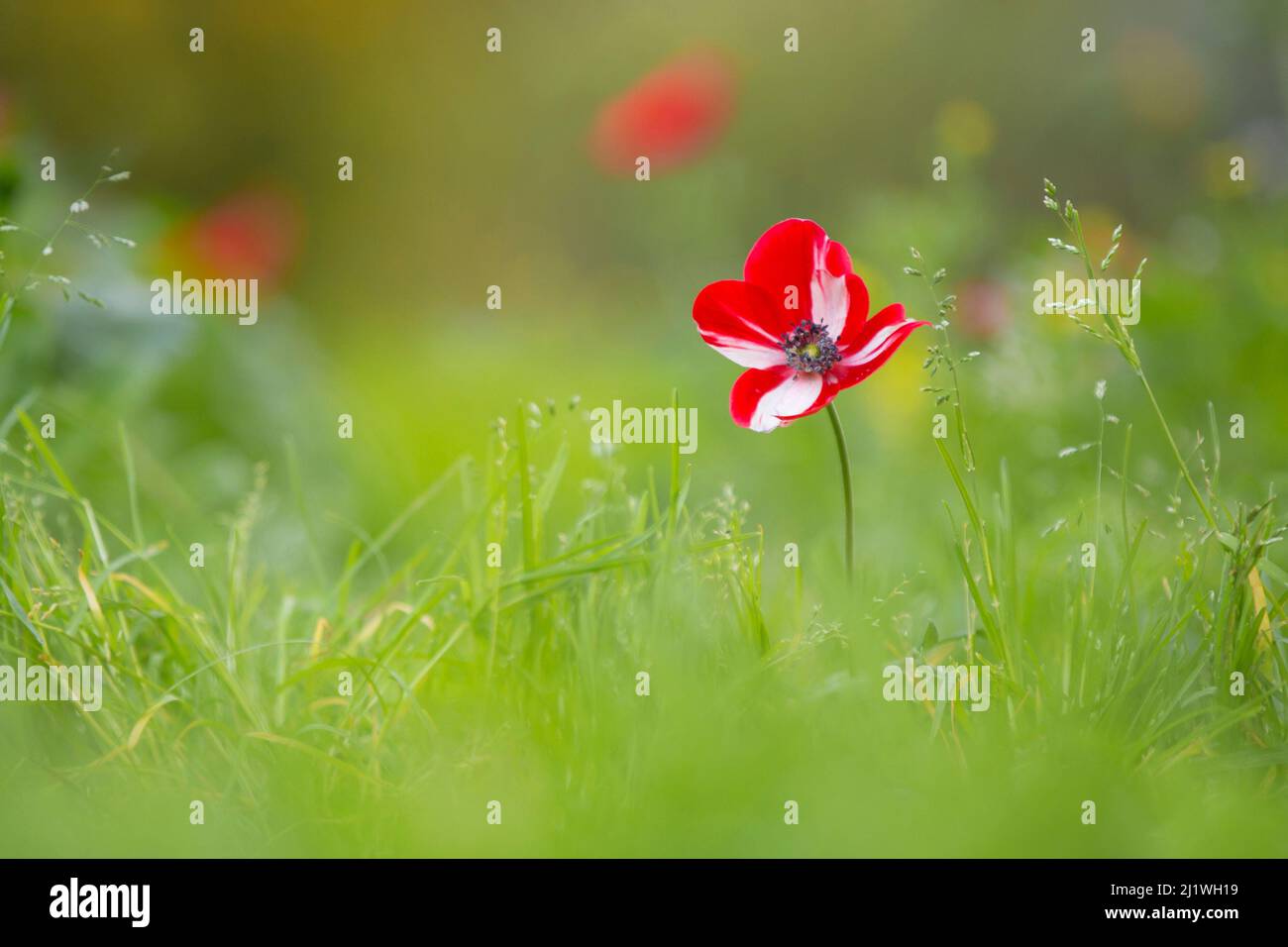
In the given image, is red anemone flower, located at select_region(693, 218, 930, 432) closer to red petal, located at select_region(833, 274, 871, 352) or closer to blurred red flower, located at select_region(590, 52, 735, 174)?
red petal, located at select_region(833, 274, 871, 352)

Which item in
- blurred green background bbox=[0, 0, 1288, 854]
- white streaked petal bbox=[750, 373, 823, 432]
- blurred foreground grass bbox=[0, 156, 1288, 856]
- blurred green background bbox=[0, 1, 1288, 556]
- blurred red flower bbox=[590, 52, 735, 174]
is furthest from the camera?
blurred red flower bbox=[590, 52, 735, 174]

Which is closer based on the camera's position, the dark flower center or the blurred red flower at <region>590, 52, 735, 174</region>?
the dark flower center

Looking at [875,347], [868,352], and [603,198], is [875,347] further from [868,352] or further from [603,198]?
[603,198]

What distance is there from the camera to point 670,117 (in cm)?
299

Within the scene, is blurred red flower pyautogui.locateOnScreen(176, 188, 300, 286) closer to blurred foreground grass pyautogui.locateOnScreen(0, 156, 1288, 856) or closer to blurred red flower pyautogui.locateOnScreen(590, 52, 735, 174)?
blurred red flower pyautogui.locateOnScreen(590, 52, 735, 174)

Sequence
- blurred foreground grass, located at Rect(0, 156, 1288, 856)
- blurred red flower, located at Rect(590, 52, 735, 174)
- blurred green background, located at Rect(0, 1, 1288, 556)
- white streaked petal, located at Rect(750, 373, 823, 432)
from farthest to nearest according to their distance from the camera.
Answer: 1. blurred red flower, located at Rect(590, 52, 735, 174)
2. blurred green background, located at Rect(0, 1, 1288, 556)
3. white streaked petal, located at Rect(750, 373, 823, 432)
4. blurred foreground grass, located at Rect(0, 156, 1288, 856)

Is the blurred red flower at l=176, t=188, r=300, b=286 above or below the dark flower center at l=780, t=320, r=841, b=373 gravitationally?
above

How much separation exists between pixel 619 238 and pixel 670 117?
133 cm

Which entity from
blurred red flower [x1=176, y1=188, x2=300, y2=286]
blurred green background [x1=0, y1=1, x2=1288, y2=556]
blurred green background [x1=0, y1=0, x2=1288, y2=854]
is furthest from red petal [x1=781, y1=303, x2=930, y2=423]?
blurred red flower [x1=176, y1=188, x2=300, y2=286]

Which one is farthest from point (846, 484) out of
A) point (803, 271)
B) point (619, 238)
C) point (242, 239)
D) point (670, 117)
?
point (619, 238)

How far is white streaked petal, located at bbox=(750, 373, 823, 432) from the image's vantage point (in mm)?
1000

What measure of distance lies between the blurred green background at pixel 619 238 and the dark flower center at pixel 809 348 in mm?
234

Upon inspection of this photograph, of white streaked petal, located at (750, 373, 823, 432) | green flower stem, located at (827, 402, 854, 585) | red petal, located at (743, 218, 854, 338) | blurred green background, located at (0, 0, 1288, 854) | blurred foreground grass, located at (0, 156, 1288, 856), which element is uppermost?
blurred green background, located at (0, 0, 1288, 854)
